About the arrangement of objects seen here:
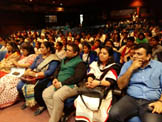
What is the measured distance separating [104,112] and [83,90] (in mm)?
341

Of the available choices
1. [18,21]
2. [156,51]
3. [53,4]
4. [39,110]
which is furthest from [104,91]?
[18,21]

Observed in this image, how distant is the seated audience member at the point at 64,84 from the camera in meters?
1.90

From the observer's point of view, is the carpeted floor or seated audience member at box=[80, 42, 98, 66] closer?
the carpeted floor

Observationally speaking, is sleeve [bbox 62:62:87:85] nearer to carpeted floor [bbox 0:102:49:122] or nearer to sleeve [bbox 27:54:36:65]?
carpeted floor [bbox 0:102:49:122]

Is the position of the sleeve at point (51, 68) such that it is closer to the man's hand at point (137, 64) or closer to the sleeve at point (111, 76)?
the sleeve at point (111, 76)

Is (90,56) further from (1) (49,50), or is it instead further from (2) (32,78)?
(2) (32,78)

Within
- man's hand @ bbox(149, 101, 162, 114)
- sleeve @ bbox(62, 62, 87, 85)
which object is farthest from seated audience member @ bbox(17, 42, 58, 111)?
man's hand @ bbox(149, 101, 162, 114)

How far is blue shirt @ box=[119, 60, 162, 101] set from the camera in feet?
5.02

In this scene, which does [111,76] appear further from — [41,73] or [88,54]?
[88,54]

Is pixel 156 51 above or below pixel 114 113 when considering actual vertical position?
above

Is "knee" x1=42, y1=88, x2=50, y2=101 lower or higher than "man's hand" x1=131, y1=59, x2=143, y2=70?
lower

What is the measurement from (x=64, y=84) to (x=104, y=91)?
2.05ft

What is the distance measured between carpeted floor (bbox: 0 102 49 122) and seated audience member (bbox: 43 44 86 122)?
265mm

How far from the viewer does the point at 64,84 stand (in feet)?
6.68
